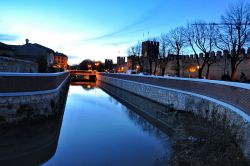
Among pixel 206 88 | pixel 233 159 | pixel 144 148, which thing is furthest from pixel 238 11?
pixel 233 159

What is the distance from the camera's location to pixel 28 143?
13.5 metres

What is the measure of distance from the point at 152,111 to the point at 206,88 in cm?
707

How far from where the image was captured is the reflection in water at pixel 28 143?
1166 centimetres

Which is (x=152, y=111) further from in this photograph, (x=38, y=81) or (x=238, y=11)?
(x=238, y=11)

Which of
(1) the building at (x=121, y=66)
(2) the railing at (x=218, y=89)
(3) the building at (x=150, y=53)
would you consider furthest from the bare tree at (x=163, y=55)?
(1) the building at (x=121, y=66)

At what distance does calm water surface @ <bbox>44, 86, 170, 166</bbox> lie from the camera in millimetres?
11789

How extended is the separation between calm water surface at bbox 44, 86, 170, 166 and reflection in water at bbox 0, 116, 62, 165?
37 centimetres

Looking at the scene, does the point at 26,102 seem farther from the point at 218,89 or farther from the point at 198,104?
the point at 218,89

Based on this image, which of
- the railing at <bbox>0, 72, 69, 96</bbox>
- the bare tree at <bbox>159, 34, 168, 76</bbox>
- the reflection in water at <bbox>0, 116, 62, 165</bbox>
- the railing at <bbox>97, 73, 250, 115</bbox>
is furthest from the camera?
the bare tree at <bbox>159, 34, 168, 76</bbox>

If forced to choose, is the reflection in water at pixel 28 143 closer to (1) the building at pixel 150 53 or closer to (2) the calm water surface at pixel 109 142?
(2) the calm water surface at pixel 109 142

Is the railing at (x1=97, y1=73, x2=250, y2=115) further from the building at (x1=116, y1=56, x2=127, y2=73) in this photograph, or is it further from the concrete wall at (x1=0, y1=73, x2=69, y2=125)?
the building at (x1=116, y1=56, x2=127, y2=73)

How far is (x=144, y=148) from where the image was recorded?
13.6 meters

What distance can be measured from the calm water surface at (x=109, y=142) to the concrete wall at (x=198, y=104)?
7.27ft

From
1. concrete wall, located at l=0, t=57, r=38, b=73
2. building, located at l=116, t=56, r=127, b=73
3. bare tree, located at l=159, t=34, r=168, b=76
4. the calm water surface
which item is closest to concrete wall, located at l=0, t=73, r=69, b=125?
the calm water surface
